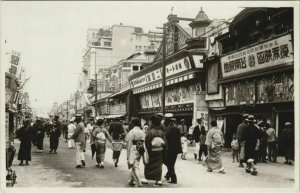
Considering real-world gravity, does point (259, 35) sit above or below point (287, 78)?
above

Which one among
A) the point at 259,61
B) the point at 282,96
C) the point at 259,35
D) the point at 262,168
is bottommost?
the point at 262,168

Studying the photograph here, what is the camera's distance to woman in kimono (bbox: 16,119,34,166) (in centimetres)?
1456

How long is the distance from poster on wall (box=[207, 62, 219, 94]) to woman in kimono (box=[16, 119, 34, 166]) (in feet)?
33.8

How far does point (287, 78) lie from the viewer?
15938 millimetres

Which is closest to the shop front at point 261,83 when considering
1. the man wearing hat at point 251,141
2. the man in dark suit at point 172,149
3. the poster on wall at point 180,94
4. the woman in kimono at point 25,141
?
the man wearing hat at point 251,141

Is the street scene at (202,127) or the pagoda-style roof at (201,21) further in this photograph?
the pagoda-style roof at (201,21)

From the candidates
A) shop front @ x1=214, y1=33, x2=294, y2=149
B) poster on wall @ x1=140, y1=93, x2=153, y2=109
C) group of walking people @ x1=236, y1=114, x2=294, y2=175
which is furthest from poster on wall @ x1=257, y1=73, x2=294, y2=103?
poster on wall @ x1=140, y1=93, x2=153, y2=109

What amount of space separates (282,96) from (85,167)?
26.5 feet

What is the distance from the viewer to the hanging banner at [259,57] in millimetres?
15434

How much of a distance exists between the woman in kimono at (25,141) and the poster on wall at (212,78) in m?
10.3

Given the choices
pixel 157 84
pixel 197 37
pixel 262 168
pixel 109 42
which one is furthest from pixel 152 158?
pixel 109 42

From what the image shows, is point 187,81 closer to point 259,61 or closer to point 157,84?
point 157,84

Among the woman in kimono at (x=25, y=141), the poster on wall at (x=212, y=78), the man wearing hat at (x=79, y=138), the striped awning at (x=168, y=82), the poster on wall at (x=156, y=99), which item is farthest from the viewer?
the poster on wall at (x=156, y=99)

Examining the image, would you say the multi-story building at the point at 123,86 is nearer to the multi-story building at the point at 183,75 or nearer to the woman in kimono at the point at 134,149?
the multi-story building at the point at 183,75
